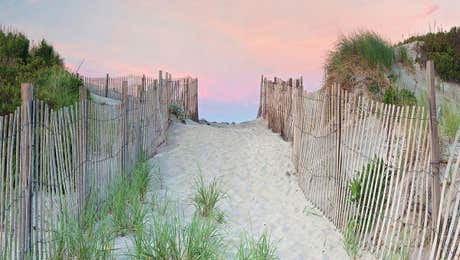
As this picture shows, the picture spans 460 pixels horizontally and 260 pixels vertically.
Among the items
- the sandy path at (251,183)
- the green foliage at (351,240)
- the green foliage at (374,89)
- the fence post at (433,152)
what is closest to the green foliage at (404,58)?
the green foliage at (374,89)

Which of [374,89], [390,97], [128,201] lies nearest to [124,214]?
[128,201]

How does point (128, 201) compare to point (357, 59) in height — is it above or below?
below

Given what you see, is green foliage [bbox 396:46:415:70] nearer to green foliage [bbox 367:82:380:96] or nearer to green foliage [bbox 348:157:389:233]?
green foliage [bbox 367:82:380:96]

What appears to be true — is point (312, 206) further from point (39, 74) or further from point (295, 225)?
point (39, 74)

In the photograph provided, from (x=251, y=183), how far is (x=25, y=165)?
454cm

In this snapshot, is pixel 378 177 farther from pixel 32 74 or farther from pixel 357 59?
pixel 32 74

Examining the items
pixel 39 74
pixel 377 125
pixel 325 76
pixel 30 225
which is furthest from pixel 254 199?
pixel 39 74

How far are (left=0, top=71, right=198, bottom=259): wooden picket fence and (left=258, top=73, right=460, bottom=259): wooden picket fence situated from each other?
2.72m

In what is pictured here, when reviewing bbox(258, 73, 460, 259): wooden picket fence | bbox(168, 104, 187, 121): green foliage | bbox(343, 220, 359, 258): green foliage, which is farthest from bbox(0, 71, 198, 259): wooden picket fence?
bbox(168, 104, 187, 121): green foliage

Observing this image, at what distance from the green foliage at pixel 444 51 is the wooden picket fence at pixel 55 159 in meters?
8.32

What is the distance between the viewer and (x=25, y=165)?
15.1 ft

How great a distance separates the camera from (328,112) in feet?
23.3

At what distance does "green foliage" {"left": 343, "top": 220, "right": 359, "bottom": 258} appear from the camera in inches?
222

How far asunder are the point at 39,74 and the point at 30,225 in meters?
9.51
